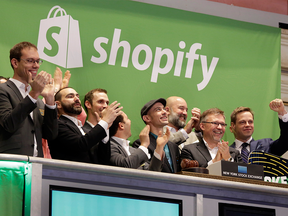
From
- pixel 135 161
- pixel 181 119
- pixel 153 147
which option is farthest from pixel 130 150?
pixel 181 119

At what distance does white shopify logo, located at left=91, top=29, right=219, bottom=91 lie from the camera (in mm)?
4469

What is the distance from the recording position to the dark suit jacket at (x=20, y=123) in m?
2.84

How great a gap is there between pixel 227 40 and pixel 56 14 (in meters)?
1.78

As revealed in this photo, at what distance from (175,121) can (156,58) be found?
713 mm

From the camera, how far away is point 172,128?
4.31 meters

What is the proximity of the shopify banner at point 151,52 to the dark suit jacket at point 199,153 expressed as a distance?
2.05 ft

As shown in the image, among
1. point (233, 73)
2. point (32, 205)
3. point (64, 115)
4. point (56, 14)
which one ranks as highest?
point (56, 14)

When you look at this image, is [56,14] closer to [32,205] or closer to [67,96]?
[67,96]

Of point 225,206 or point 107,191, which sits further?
point 225,206

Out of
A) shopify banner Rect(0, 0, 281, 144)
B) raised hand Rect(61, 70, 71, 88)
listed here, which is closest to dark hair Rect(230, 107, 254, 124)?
shopify banner Rect(0, 0, 281, 144)

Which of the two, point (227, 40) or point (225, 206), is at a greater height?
point (227, 40)

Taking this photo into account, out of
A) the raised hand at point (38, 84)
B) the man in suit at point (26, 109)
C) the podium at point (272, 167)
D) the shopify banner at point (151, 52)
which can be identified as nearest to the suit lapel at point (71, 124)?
the man in suit at point (26, 109)

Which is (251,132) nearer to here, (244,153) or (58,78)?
(244,153)

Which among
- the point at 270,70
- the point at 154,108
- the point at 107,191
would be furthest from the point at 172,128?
the point at 107,191
